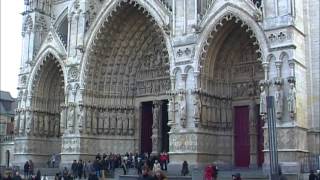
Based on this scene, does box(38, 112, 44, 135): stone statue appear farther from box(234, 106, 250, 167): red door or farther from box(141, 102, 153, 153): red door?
box(234, 106, 250, 167): red door

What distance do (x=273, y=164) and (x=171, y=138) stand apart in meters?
11.0

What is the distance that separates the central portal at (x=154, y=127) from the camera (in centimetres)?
2759

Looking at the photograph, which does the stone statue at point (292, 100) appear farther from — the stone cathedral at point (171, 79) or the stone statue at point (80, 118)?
the stone statue at point (80, 118)

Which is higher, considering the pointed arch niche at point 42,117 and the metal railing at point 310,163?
the pointed arch niche at point 42,117

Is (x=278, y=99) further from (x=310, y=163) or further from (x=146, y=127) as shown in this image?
(x=146, y=127)

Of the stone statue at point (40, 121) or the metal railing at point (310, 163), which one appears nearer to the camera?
the metal railing at point (310, 163)

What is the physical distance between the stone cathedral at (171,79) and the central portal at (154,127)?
0.06 metres

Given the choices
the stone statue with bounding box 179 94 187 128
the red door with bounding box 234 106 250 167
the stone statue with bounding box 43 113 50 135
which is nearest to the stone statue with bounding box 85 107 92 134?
the stone statue with bounding box 43 113 50 135

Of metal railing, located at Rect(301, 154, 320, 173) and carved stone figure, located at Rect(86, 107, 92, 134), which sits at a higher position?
carved stone figure, located at Rect(86, 107, 92, 134)

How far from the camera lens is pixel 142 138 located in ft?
94.6

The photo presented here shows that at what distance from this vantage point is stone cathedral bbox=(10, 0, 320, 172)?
21641 millimetres

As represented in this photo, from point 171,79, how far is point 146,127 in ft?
17.9

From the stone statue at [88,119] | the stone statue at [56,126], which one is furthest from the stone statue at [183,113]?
the stone statue at [56,126]

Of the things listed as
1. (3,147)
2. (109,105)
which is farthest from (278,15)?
(3,147)
